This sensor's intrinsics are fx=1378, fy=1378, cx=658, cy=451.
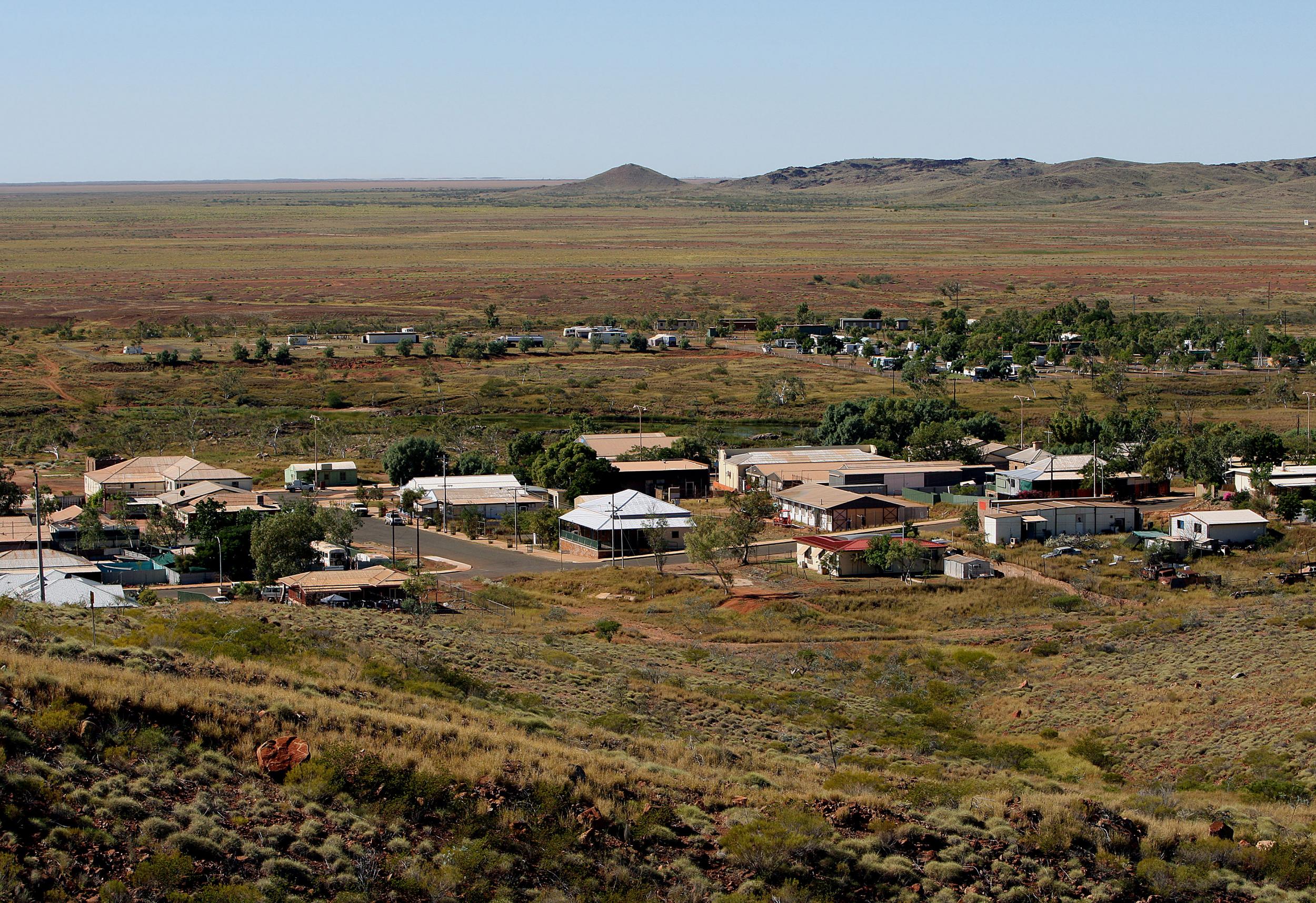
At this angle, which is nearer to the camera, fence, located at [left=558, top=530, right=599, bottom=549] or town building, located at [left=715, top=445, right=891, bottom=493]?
fence, located at [left=558, top=530, right=599, bottom=549]

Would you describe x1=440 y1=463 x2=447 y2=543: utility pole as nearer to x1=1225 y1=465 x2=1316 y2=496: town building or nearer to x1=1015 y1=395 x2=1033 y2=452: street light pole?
x1=1015 y1=395 x2=1033 y2=452: street light pole

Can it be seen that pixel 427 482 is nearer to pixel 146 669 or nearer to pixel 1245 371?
pixel 146 669

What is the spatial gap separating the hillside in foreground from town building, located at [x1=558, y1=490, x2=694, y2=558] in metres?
14.7

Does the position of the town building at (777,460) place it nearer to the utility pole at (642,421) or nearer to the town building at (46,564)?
the utility pole at (642,421)

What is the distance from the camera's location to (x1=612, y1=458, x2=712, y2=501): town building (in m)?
45.7

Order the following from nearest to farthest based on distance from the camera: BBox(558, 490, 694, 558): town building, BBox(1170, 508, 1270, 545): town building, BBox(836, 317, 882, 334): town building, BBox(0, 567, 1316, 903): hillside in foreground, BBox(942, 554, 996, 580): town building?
BBox(0, 567, 1316, 903): hillside in foreground, BBox(942, 554, 996, 580): town building, BBox(1170, 508, 1270, 545): town building, BBox(558, 490, 694, 558): town building, BBox(836, 317, 882, 334): town building

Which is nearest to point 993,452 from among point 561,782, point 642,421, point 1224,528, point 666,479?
point 666,479

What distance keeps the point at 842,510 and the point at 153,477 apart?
71.3 ft

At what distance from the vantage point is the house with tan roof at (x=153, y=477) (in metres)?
42.9

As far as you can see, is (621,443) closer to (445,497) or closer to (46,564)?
(445,497)

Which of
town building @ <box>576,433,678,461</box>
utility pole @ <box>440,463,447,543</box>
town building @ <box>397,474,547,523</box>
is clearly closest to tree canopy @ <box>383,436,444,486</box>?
town building @ <box>397,474,547,523</box>

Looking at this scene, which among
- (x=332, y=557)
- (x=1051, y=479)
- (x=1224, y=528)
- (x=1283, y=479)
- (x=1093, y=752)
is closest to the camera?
(x=1093, y=752)

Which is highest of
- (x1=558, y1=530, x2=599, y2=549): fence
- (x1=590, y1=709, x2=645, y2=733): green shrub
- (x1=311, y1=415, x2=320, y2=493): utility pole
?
(x1=590, y1=709, x2=645, y2=733): green shrub

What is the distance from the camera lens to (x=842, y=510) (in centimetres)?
4097
